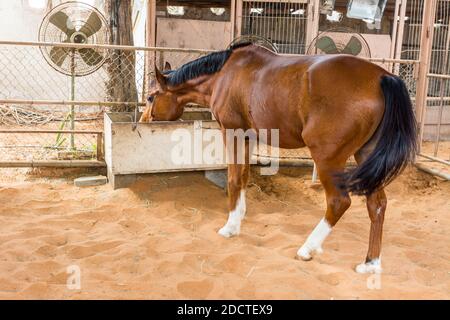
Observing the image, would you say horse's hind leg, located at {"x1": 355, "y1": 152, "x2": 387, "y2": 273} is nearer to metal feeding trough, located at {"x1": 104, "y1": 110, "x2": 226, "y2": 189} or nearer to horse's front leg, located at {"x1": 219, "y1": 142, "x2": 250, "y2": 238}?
horse's front leg, located at {"x1": 219, "y1": 142, "x2": 250, "y2": 238}

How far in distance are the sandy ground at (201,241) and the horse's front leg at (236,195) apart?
0.34 ft

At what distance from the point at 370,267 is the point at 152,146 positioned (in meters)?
2.39

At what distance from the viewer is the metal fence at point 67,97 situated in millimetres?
4980

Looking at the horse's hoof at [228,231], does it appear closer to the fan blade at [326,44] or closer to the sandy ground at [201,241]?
the sandy ground at [201,241]

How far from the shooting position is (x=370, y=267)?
3.05 meters

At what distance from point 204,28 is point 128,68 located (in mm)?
1464

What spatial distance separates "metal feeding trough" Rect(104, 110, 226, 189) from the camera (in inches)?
175

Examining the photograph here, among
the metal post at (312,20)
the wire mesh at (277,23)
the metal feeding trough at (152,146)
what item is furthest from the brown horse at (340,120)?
the wire mesh at (277,23)

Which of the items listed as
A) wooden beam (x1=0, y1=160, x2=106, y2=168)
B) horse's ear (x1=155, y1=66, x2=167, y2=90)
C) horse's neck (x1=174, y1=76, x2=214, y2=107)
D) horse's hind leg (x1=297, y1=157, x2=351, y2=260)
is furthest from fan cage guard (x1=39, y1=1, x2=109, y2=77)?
horse's hind leg (x1=297, y1=157, x2=351, y2=260)

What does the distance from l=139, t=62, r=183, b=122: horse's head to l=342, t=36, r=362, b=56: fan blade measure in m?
3.48

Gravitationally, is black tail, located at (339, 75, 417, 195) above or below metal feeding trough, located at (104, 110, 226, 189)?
above

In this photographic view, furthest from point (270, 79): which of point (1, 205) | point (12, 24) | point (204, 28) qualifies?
point (12, 24)

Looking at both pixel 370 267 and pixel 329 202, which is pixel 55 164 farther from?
pixel 370 267

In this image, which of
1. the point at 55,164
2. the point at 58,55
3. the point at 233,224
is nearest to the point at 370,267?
the point at 233,224
